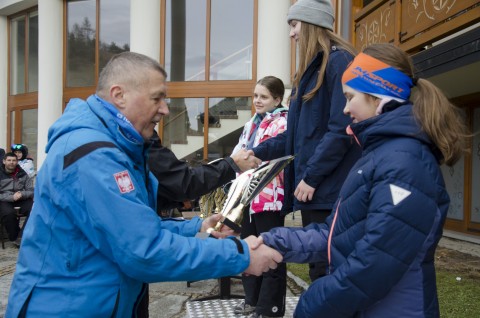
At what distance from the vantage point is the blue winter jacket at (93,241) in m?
1.67

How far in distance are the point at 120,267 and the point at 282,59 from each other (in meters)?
9.25

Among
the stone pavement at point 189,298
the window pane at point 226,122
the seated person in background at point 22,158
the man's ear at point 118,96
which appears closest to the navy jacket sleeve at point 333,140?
the man's ear at point 118,96

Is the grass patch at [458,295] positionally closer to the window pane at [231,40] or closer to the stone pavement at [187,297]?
the stone pavement at [187,297]

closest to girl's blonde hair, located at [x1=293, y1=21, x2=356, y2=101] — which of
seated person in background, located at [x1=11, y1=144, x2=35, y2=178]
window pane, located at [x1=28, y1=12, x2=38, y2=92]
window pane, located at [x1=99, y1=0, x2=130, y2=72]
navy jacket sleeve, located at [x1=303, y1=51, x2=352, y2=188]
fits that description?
navy jacket sleeve, located at [x1=303, y1=51, x2=352, y2=188]

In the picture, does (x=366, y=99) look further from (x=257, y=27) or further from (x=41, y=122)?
(x=41, y=122)

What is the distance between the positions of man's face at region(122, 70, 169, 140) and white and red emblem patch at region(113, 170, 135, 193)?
0.31 metres

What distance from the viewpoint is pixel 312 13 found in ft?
9.35

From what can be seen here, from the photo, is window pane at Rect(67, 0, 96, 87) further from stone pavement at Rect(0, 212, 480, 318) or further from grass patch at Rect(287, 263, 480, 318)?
grass patch at Rect(287, 263, 480, 318)

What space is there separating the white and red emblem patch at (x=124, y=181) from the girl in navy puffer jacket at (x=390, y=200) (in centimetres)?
82

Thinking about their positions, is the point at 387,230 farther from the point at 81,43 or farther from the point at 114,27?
the point at 81,43

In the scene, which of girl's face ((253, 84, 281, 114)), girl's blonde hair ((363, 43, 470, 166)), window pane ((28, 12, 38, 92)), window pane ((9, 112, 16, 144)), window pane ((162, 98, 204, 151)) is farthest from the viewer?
window pane ((9, 112, 16, 144))

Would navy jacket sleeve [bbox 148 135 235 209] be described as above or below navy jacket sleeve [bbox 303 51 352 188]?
below

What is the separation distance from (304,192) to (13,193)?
7139 mm

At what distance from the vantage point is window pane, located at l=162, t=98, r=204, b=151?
12.3 m
